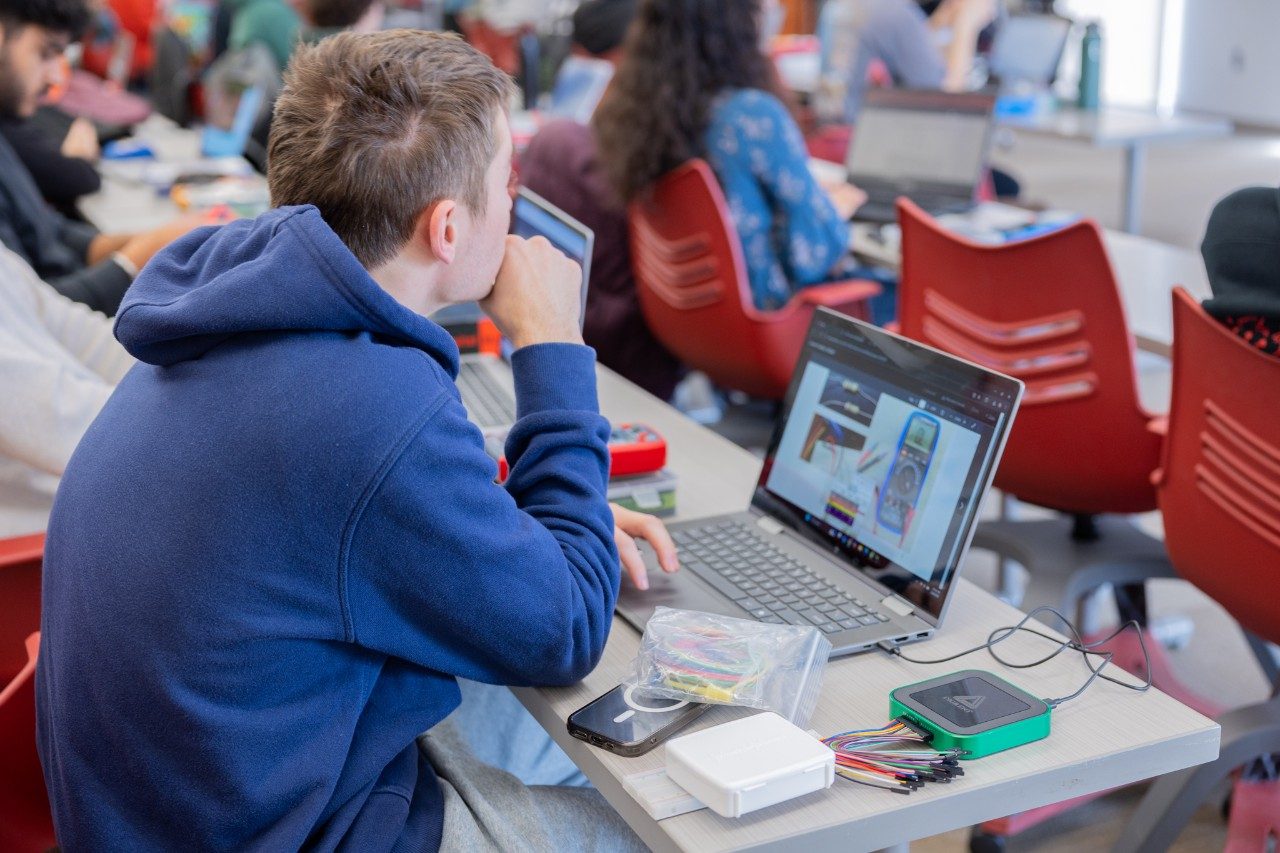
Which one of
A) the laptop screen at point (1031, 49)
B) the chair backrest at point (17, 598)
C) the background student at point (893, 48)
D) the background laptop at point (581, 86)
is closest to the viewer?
the chair backrest at point (17, 598)

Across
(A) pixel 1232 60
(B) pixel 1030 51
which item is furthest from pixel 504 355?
(A) pixel 1232 60

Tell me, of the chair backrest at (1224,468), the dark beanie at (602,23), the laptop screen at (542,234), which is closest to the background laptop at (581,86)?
the dark beanie at (602,23)

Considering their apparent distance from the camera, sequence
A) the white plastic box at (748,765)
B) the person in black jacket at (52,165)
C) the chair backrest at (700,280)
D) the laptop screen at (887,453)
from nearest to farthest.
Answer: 1. the white plastic box at (748,765)
2. the laptop screen at (887,453)
3. the chair backrest at (700,280)
4. the person in black jacket at (52,165)

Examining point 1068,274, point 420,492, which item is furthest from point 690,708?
point 1068,274

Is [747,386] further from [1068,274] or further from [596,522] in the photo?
[596,522]

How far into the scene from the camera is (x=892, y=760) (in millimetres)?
1098

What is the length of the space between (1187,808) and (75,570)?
4.74 feet

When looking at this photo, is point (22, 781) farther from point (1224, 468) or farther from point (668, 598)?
point (1224, 468)

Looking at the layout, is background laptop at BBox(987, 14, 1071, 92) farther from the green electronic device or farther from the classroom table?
the green electronic device

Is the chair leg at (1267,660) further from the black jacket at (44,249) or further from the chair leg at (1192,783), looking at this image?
the black jacket at (44,249)

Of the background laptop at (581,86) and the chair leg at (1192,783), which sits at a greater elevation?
the background laptop at (581,86)

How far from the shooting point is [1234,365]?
1615mm

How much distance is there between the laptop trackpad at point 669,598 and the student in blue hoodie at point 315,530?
0.61 ft

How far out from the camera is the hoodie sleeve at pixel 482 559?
3.49 ft
